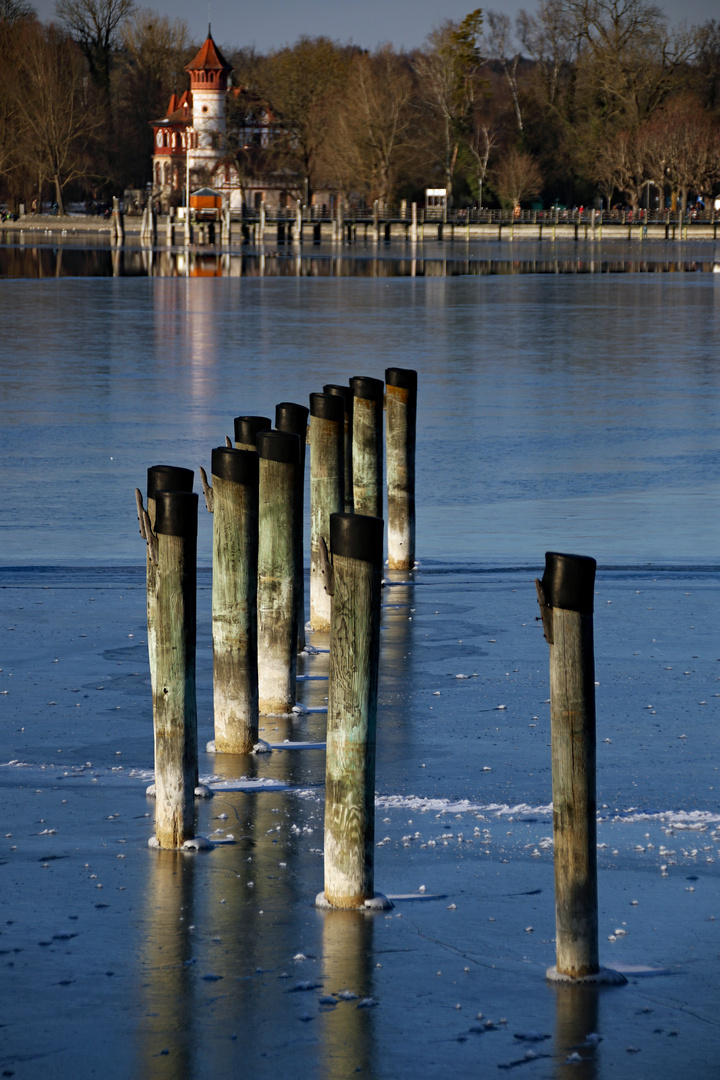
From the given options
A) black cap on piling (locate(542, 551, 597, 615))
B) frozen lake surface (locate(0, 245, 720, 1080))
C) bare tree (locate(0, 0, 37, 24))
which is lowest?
frozen lake surface (locate(0, 245, 720, 1080))

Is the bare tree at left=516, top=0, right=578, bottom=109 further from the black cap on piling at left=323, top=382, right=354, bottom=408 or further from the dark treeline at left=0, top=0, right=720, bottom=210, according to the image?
the black cap on piling at left=323, top=382, right=354, bottom=408

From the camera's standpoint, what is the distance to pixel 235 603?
658 cm

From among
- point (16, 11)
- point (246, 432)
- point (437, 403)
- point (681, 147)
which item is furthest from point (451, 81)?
point (246, 432)

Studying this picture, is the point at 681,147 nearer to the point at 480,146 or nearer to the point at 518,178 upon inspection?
the point at 518,178

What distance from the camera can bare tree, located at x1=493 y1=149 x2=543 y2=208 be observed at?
103 m

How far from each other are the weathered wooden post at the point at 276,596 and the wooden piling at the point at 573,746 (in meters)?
2.94

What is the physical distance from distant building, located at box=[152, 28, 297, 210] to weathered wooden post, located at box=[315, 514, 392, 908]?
10889 centimetres

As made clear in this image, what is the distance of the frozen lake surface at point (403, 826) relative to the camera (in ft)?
14.8

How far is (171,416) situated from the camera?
20125 mm

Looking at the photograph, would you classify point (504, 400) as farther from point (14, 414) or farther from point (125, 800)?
point (125, 800)

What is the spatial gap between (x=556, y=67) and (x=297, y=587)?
110 metres

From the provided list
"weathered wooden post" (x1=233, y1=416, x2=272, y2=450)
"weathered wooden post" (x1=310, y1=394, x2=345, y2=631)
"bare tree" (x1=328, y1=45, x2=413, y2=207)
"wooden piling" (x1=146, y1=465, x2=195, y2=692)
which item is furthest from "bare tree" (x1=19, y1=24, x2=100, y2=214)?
"wooden piling" (x1=146, y1=465, x2=195, y2=692)

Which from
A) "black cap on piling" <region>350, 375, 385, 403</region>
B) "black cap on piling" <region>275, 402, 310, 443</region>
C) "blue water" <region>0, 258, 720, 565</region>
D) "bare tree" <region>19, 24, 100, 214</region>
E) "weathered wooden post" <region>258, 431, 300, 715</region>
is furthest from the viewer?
"bare tree" <region>19, 24, 100, 214</region>

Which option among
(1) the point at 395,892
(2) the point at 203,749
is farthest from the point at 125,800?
(1) the point at 395,892
